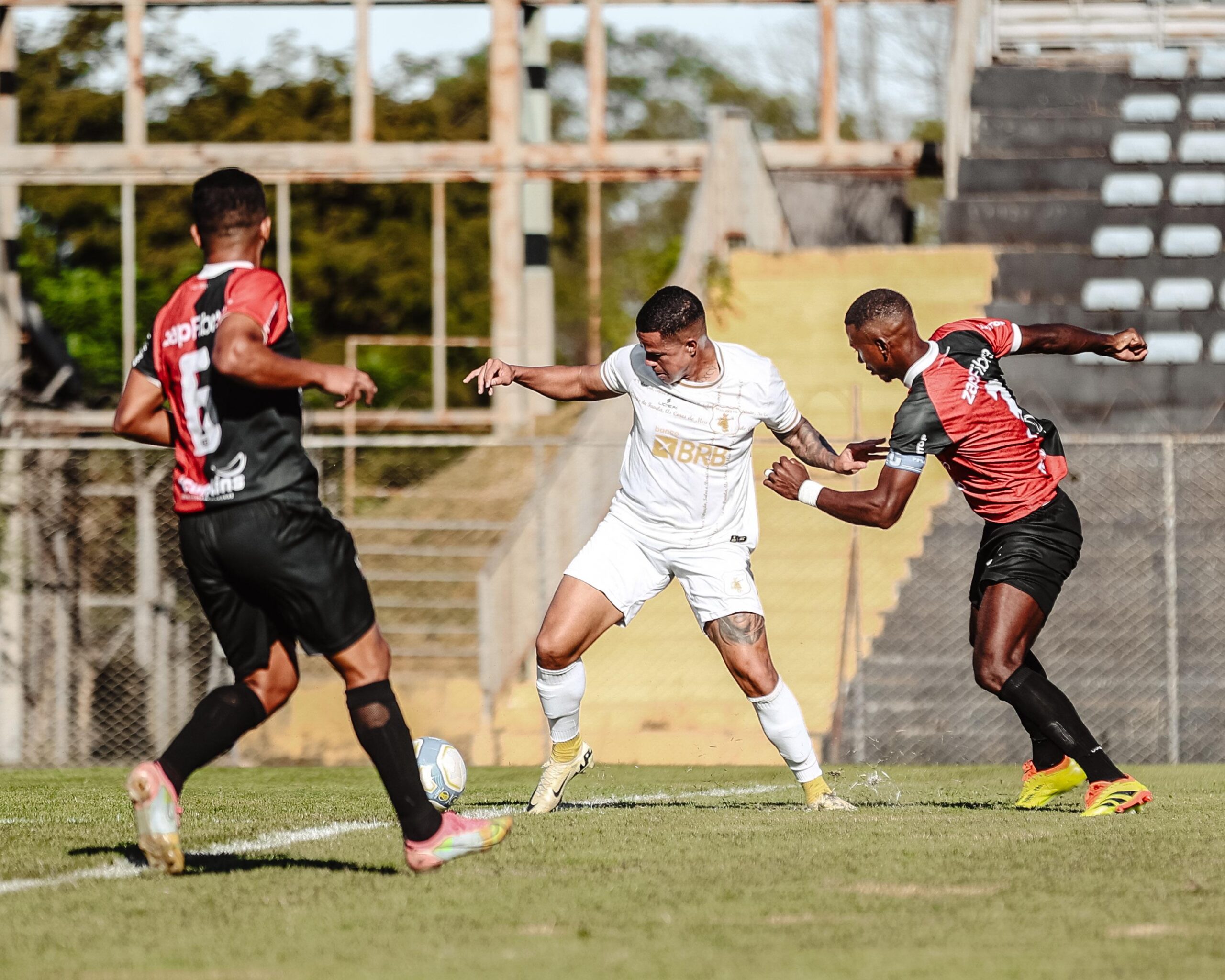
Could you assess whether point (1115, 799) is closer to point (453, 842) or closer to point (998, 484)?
point (998, 484)

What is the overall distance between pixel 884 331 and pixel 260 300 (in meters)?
2.54

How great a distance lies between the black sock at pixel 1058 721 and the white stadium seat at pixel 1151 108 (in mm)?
13588

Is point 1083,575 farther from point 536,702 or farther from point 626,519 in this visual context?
point 626,519

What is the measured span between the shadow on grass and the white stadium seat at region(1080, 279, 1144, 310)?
42.2 feet

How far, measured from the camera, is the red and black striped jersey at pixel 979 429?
6664mm

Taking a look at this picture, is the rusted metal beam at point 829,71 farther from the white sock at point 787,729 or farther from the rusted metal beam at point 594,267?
the white sock at point 787,729

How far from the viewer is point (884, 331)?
6.66m

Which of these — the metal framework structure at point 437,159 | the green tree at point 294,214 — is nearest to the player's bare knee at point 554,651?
the metal framework structure at point 437,159

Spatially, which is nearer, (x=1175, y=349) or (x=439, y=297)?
(x=1175, y=349)

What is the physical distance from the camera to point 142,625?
15.3 metres

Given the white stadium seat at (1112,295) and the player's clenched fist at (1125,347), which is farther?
the white stadium seat at (1112,295)

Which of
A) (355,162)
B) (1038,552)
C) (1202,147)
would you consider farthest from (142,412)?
(1202,147)

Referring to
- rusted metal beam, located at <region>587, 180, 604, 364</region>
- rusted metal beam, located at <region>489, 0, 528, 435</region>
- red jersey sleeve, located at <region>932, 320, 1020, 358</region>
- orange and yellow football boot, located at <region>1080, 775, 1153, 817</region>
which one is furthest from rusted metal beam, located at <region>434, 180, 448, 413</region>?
orange and yellow football boot, located at <region>1080, 775, 1153, 817</region>

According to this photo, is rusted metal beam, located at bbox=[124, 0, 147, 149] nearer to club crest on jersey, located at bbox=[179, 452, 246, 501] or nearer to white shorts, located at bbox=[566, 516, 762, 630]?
white shorts, located at bbox=[566, 516, 762, 630]
